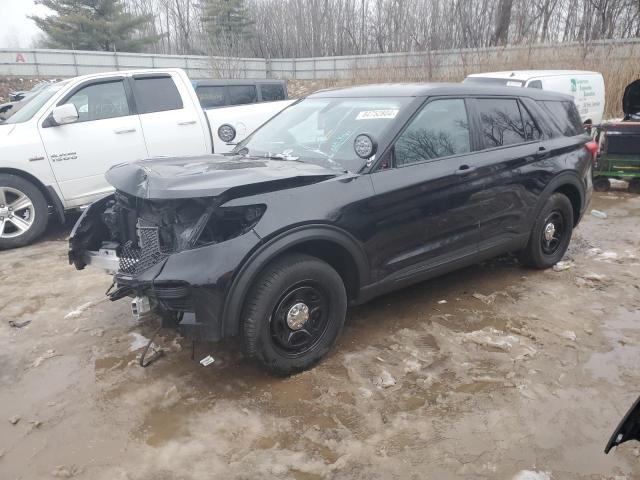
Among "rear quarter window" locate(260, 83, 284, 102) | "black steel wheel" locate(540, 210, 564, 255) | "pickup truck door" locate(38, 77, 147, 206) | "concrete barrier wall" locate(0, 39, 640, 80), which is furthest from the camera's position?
"concrete barrier wall" locate(0, 39, 640, 80)

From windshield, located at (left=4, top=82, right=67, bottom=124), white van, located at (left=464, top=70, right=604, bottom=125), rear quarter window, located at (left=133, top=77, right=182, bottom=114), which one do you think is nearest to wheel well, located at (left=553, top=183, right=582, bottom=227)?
rear quarter window, located at (left=133, top=77, right=182, bottom=114)

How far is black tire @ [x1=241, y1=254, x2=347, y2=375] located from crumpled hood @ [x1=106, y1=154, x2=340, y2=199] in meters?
0.49

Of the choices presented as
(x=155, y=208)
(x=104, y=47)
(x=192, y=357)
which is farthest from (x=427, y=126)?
(x=104, y=47)

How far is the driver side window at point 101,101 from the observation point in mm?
6327

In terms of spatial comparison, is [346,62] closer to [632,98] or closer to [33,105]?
[632,98]

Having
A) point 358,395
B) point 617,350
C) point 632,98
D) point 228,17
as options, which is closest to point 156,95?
point 358,395

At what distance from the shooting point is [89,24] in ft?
98.9

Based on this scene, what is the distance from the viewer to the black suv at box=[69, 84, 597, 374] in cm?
284

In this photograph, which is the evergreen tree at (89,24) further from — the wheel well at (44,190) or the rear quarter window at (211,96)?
the wheel well at (44,190)

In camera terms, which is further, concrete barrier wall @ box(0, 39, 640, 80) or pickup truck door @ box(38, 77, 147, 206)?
concrete barrier wall @ box(0, 39, 640, 80)

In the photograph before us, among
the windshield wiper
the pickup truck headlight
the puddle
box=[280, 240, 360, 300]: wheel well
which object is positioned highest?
the pickup truck headlight

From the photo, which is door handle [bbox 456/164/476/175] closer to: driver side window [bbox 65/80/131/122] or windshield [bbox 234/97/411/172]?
windshield [bbox 234/97/411/172]

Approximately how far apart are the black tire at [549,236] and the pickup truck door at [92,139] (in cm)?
483

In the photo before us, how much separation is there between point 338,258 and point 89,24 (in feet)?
108
